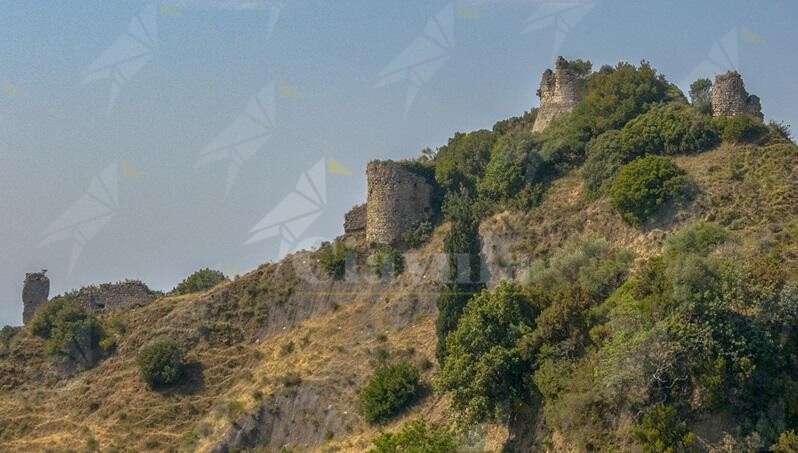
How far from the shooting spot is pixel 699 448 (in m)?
31.2

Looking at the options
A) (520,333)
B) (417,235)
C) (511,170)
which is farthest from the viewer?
(417,235)

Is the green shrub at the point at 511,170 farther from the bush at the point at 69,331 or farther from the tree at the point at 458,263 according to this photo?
the bush at the point at 69,331

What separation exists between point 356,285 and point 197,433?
317 inches

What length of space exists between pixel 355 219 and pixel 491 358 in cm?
1622

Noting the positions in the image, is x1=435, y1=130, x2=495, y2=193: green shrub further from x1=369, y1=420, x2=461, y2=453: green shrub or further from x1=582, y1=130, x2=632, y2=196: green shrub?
x1=369, y1=420, x2=461, y2=453: green shrub

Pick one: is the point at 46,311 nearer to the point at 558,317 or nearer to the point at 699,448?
the point at 558,317

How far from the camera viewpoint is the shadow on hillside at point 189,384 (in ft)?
150

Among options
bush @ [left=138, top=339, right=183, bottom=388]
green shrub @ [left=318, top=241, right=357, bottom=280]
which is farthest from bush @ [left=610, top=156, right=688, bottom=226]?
bush @ [left=138, top=339, right=183, bottom=388]

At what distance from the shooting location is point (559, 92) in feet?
172

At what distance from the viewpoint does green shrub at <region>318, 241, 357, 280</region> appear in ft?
158

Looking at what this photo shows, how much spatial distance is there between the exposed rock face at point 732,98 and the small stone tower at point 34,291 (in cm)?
2897

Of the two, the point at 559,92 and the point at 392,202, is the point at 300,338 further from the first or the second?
the point at 559,92

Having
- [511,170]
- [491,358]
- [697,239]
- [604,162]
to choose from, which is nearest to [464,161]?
[511,170]

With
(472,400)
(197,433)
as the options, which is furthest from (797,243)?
(197,433)
